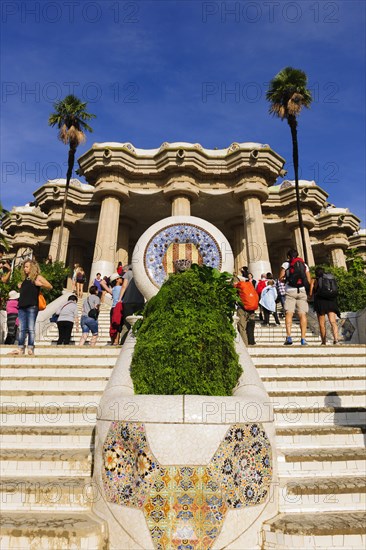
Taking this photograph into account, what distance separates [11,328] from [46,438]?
605 cm

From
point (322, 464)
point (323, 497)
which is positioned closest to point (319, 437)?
point (322, 464)

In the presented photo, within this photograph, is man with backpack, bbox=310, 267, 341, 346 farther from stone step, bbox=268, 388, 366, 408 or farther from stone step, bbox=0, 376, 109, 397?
stone step, bbox=0, 376, 109, 397

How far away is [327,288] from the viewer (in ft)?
27.3

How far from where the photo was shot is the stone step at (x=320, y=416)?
182 inches

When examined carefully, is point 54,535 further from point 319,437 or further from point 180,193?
point 180,193

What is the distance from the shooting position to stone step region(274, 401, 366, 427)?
4.62m

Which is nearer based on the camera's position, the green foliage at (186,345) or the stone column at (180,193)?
the green foliage at (186,345)

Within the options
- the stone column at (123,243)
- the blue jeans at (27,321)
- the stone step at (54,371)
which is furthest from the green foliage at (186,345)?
the stone column at (123,243)

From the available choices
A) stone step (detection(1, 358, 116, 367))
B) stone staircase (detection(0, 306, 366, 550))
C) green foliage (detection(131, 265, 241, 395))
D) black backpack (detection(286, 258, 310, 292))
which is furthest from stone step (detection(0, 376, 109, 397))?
black backpack (detection(286, 258, 310, 292))

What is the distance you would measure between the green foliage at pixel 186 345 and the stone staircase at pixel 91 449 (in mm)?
1052

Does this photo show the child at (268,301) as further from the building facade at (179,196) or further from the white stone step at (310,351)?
the building facade at (179,196)

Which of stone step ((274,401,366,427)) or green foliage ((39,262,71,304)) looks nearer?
stone step ((274,401,366,427))

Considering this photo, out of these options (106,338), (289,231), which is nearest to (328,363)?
(106,338)

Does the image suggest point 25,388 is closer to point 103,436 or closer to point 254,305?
point 103,436
